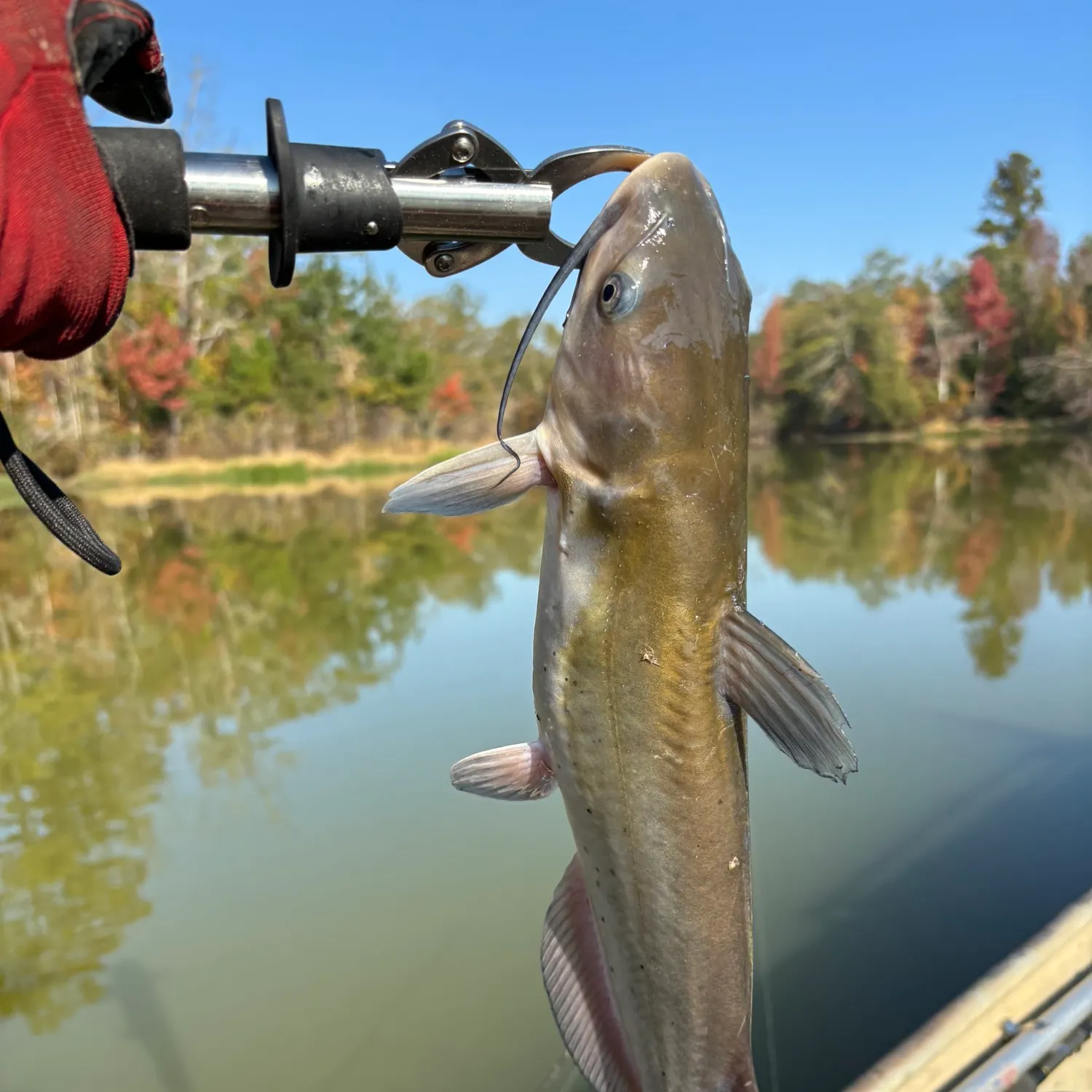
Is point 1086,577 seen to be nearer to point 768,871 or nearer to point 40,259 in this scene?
point 768,871

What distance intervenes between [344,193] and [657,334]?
440 mm

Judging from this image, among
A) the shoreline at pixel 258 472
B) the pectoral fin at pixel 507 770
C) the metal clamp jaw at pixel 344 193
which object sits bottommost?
the shoreline at pixel 258 472

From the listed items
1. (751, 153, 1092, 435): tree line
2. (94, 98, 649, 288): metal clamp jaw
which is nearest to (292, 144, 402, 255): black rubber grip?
(94, 98, 649, 288): metal clamp jaw

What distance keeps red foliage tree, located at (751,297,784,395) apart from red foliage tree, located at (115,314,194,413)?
26.3 m

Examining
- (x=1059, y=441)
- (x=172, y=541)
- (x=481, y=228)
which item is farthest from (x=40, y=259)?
(x=1059, y=441)

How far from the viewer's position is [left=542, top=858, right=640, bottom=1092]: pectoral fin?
4.77ft

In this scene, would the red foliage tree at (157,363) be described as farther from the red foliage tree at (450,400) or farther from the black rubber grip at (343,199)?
the black rubber grip at (343,199)

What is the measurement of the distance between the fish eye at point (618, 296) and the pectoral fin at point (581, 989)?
817mm

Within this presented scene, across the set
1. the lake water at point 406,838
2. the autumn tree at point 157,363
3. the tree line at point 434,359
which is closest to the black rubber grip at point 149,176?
the lake water at point 406,838

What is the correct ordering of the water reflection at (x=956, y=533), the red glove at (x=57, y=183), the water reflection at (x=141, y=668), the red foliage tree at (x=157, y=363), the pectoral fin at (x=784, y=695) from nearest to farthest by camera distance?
the red glove at (x=57, y=183)
the pectoral fin at (x=784, y=695)
the water reflection at (x=141, y=668)
the water reflection at (x=956, y=533)
the red foliage tree at (x=157, y=363)

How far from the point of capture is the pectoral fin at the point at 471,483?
50.8 inches

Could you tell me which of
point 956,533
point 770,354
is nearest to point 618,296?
point 956,533

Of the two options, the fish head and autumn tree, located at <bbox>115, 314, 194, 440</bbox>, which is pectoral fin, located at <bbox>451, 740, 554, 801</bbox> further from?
autumn tree, located at <bbox>115, 314, 194, 440</bbox>

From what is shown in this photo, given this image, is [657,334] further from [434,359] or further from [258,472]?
[434,359]
